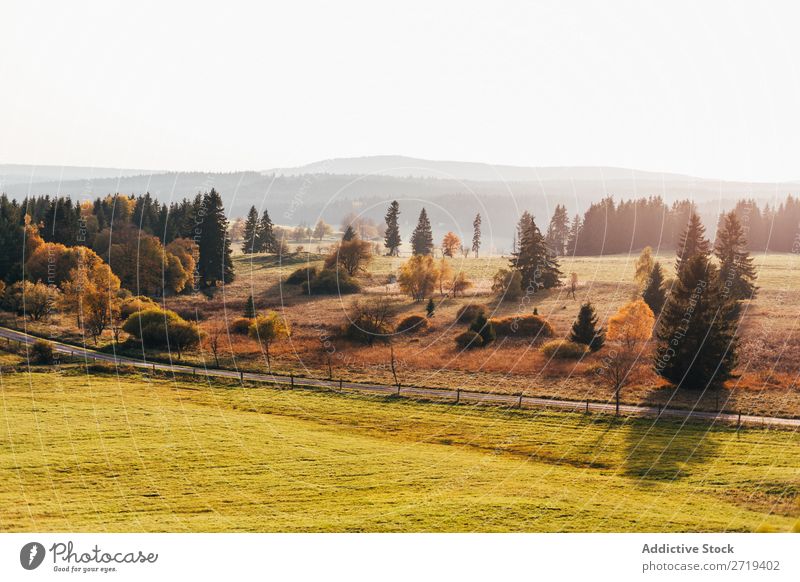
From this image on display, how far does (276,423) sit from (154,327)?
2207 cm

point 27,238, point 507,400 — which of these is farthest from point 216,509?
point 27,238

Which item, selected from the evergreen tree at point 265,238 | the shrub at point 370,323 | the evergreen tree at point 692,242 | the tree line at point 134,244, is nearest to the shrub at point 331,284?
the shrub at point 370,323

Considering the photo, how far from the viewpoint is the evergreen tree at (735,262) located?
264 ft

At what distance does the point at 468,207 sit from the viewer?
13850 cm

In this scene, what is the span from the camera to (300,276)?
289 feet

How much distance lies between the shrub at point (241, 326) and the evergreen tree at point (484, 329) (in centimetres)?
1948

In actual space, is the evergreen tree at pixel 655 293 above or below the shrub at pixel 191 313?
above

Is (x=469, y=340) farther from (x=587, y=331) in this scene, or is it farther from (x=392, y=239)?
(x=392, y=239)

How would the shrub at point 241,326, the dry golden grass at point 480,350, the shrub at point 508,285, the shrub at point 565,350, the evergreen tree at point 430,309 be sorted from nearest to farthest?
the dry golden grass at point 480,350 < the shrub at point 565,350 < the shrub at point 241,326 < the evergreen tree at point 430,309 < the shrub at point 508,285

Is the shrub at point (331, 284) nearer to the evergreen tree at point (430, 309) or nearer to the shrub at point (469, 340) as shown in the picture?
the evergreen tree at point (430, 309)

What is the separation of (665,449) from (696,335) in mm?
15810
